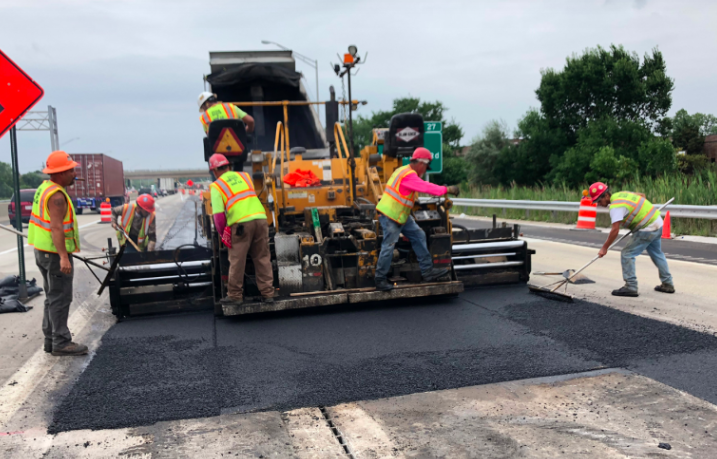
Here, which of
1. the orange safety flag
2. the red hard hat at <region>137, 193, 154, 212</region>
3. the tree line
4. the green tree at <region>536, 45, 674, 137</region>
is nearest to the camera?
the orange safety flag

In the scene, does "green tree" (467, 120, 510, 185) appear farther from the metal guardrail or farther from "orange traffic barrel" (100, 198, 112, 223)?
"orange traffic barrel" (100, 198, 112, 223)

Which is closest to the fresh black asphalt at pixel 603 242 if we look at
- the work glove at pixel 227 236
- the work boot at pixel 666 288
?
the work boot at pixel 666 288

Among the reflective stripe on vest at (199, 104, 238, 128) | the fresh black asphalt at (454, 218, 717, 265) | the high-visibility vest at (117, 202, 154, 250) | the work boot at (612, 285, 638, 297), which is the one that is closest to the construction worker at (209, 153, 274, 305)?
the reflective stripe on vest at (199, 104, 238, 128)

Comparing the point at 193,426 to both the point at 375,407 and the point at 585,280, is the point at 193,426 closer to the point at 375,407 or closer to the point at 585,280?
the point at 375,407

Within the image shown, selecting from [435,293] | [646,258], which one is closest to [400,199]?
[435,293]

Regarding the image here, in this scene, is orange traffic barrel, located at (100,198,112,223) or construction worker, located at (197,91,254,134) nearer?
construction worker, located at (197,91,254,134)

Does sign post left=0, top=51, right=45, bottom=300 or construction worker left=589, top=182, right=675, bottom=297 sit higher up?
sign post left=0, top=51, right=45, bottom=300

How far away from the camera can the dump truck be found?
6164mm

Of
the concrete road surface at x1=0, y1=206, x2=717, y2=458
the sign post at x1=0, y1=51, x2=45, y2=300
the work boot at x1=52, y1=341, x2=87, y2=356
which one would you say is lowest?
the concrete road surface at x1=0, y1=206, x2=717, y2=458

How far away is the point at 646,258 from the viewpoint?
942cm

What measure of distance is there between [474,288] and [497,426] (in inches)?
154

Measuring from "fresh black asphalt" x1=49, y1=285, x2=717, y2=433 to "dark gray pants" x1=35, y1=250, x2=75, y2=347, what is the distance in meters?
0.34

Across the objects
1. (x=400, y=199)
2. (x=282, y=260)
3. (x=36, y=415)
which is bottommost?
(x=36, y=415)

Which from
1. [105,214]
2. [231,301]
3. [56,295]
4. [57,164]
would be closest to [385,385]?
[231,301]
